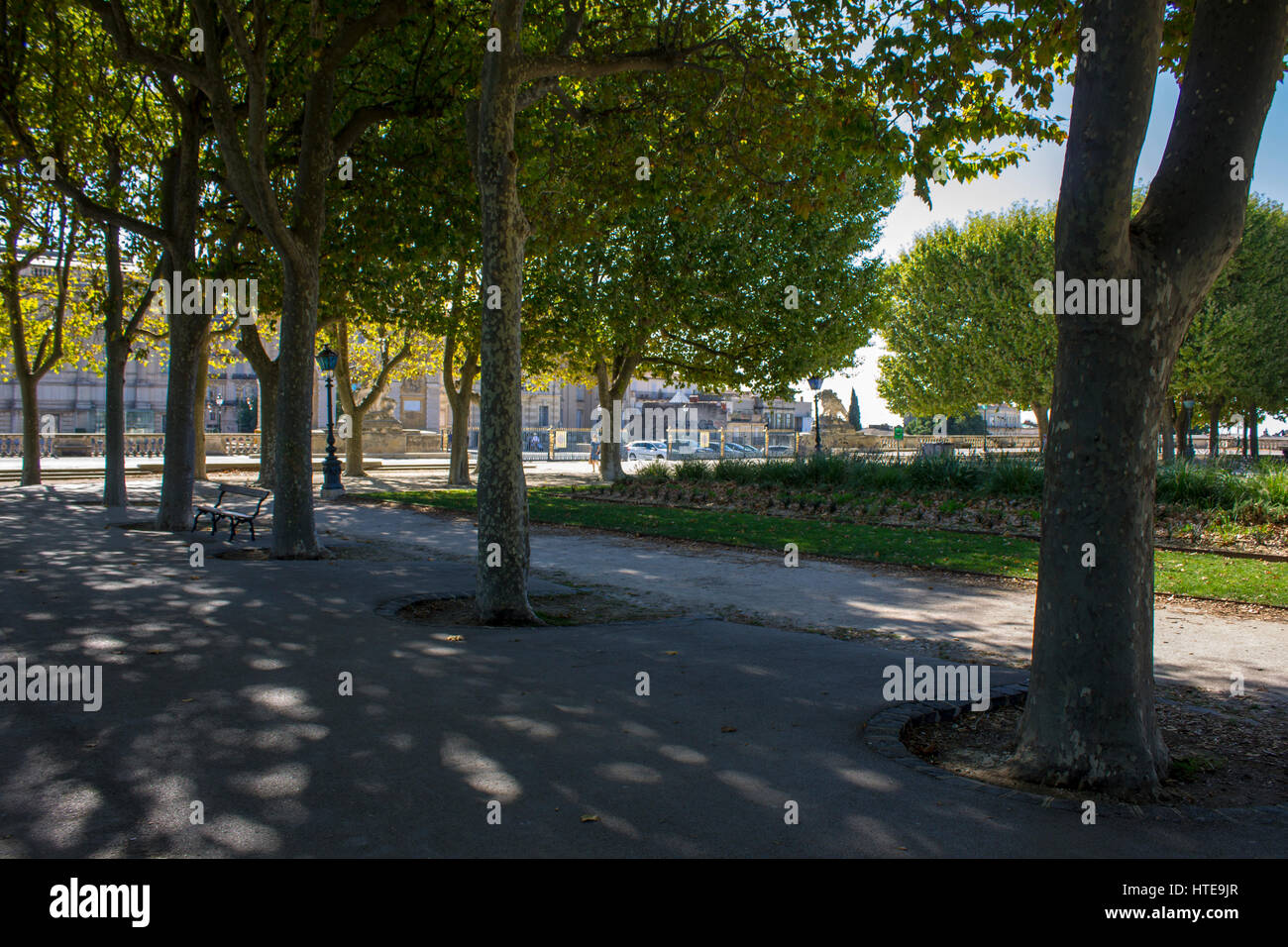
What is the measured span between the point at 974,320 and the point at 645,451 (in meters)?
23.3

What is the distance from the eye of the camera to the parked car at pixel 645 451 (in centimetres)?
5684

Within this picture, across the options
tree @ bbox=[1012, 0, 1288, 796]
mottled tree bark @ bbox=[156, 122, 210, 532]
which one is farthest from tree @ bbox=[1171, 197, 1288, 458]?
tree @ bbox=[1012, 0, 1288, 796]

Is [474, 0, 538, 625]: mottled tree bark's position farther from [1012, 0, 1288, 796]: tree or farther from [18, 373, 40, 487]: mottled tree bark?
[18, 373, 40, 487]: mottled tree bark

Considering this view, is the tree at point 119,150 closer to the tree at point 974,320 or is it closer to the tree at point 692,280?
the tree at point 692,280

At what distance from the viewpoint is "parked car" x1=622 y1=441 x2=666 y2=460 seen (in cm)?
5684

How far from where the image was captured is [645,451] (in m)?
59.6

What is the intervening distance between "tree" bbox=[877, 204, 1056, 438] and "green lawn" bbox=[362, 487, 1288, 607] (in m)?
23.6

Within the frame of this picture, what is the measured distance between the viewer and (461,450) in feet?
98.4

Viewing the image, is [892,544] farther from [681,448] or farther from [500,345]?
[681,448]

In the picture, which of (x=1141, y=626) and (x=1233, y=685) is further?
(x=1233, y=685)

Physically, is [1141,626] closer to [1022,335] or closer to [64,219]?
[64,219]

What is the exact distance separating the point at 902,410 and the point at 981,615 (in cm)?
4103

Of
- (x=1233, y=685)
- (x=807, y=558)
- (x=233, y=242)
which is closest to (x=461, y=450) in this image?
(x=233, y=242)

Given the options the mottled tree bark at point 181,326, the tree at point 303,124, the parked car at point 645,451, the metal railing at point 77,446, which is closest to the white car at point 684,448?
the parked car at point 645,451
